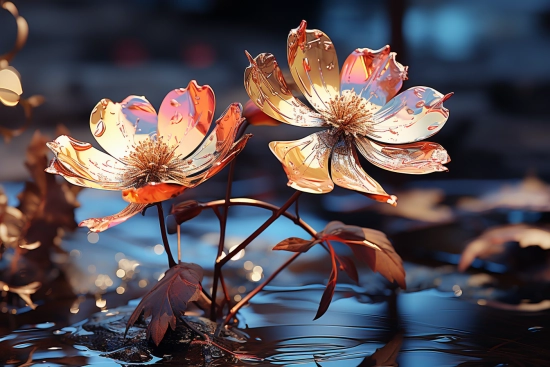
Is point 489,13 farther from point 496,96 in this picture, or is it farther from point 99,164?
point 99,164

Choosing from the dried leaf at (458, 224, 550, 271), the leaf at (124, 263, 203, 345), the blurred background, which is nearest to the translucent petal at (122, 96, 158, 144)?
the leaf at (124, 263, 203, 345)

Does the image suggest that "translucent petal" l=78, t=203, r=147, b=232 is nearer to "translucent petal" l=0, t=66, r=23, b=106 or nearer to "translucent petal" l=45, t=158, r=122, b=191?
"translucent petal" l=45, t=158, r=122, b=191

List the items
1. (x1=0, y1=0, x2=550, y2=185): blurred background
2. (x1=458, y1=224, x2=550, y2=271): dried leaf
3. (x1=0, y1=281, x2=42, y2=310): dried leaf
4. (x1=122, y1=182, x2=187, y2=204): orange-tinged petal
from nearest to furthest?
(x1=122, y1=182, x2=187, y2=204): orange-tinged petal, (x1=0, y1=281, x2=42, y2=310): dried leaf, (x1=458, y1=224, x2=550, y2=271): dried leaf, (x1=0, y1=0, x2=550, y2=185): blurred background

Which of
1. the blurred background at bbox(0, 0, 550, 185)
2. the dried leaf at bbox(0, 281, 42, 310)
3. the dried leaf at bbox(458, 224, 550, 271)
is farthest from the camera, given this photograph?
the blurred background at bbox(0, 0, 550, 185)

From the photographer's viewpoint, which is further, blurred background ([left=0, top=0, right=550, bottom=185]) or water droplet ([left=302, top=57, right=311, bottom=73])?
blurred background ([left=0, top=0, right=550, bottom=185])

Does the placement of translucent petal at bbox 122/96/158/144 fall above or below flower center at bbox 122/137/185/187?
above

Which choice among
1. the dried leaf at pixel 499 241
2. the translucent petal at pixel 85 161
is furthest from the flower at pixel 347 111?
the dried leaf at pixel 499 241
